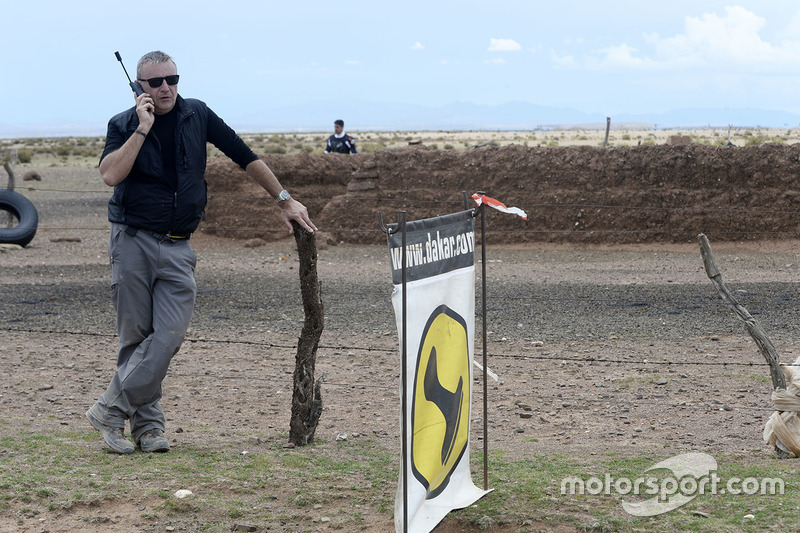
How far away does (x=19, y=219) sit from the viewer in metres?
17.5

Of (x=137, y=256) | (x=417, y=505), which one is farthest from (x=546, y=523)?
(x=137, y=256)

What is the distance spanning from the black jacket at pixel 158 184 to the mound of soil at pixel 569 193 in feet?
38.4

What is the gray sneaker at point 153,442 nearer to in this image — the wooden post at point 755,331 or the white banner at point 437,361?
the white banner at point 437,361

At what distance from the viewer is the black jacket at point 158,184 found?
4723 mm

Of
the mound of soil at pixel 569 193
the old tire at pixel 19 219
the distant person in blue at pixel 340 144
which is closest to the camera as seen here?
the old tire at pixel 19 219

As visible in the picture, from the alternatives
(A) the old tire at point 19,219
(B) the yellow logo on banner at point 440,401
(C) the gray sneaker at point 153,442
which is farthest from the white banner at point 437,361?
(A) the old tire at point 19,219

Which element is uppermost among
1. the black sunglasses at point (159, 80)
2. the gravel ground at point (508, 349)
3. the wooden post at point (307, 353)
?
the black sunglasses at point (159, 80)

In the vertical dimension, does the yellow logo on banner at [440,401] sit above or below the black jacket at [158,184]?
below

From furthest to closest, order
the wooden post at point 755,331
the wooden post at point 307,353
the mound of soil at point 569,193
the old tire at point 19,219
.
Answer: the mound of soil at point 569,193 < the old tire at point 19,219 < the wooden post at point 307,353 < the wooden post at point 755,331

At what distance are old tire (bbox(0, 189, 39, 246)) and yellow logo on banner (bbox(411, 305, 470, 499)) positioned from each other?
49.4ft

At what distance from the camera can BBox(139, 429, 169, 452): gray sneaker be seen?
498cm

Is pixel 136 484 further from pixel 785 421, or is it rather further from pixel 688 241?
pixel 688 241

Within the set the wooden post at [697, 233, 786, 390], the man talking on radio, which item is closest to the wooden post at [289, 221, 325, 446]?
the man talking on radio

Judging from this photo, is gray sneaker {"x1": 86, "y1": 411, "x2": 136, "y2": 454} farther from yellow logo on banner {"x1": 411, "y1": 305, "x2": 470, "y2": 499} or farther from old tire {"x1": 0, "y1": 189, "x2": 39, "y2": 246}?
old tire {"x1": 0, "y1": 189, "x2": 39, "y2": 246}
